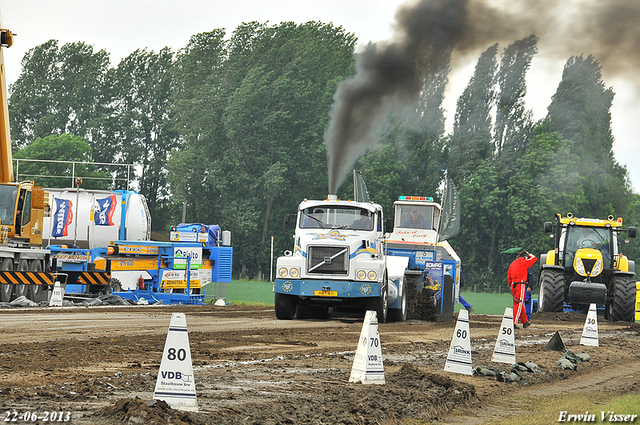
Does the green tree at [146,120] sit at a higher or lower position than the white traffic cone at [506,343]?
higher

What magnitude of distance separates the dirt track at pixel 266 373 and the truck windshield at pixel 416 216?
10080 millimetres

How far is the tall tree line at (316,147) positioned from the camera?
65.8m

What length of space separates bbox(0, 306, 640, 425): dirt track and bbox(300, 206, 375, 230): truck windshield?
2.73 m

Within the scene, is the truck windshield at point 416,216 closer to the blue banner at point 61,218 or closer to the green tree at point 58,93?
the blue banner at point 61,218

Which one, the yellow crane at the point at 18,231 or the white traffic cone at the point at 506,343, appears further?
the yellow crane at the point at 18,231

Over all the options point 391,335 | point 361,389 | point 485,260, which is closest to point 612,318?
point 391,335

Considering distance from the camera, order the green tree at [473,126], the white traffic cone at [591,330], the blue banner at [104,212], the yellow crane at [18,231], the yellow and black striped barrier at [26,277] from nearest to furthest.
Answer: the white traffic cone at [591,330], the yellow and black striped barrier at [26,277], the yellow crane at [18,231], the blue banner at [104,212], the green tree at [473,126]

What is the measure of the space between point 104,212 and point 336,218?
37.9ft

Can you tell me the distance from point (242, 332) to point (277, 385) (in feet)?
23.6

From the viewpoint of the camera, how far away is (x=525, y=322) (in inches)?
840

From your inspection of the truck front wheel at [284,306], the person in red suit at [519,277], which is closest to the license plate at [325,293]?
the truck front wheel at [284,306]

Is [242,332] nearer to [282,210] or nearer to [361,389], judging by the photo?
[361,389]

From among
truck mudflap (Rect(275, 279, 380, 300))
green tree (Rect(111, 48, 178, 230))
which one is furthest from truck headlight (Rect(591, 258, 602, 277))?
green tree (Rect(111, 48, 178, 230))

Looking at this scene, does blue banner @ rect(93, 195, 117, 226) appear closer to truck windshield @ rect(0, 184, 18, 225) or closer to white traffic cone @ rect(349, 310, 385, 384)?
truck windshield @ rect(0, 184, 18, 225)
